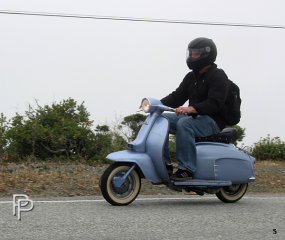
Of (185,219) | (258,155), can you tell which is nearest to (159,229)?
(185,219)

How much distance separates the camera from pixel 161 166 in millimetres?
5555

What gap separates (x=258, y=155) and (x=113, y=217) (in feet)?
44.1

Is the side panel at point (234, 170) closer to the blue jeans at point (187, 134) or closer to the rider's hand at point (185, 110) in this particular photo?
the blue jeans at point (187, 134)

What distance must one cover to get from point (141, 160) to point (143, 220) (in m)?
1.03

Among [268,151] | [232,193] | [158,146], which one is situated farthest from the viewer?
[268,151]

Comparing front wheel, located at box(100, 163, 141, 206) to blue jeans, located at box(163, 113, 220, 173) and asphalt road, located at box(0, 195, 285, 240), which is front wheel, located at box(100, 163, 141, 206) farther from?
blue jeans, located at box(163, 113, 220, 173)

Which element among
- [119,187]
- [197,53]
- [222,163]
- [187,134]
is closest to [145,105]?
[187,134]

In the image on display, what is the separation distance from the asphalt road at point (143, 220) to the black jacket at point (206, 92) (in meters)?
1.06

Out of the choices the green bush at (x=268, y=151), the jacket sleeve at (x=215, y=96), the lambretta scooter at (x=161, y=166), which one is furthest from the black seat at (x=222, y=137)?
the green bush at (x=268, y=151)

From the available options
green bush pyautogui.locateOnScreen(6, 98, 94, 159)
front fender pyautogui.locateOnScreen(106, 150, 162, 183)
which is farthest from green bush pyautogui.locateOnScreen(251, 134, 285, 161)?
front fender pyautogui.locateOnScreen(106, 150, 162, 183)

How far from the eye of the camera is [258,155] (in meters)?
17.4

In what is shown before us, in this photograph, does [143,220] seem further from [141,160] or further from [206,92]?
[206,92]

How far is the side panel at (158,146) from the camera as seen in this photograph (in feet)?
18.2

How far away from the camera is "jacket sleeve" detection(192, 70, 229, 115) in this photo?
5677 millimetres
